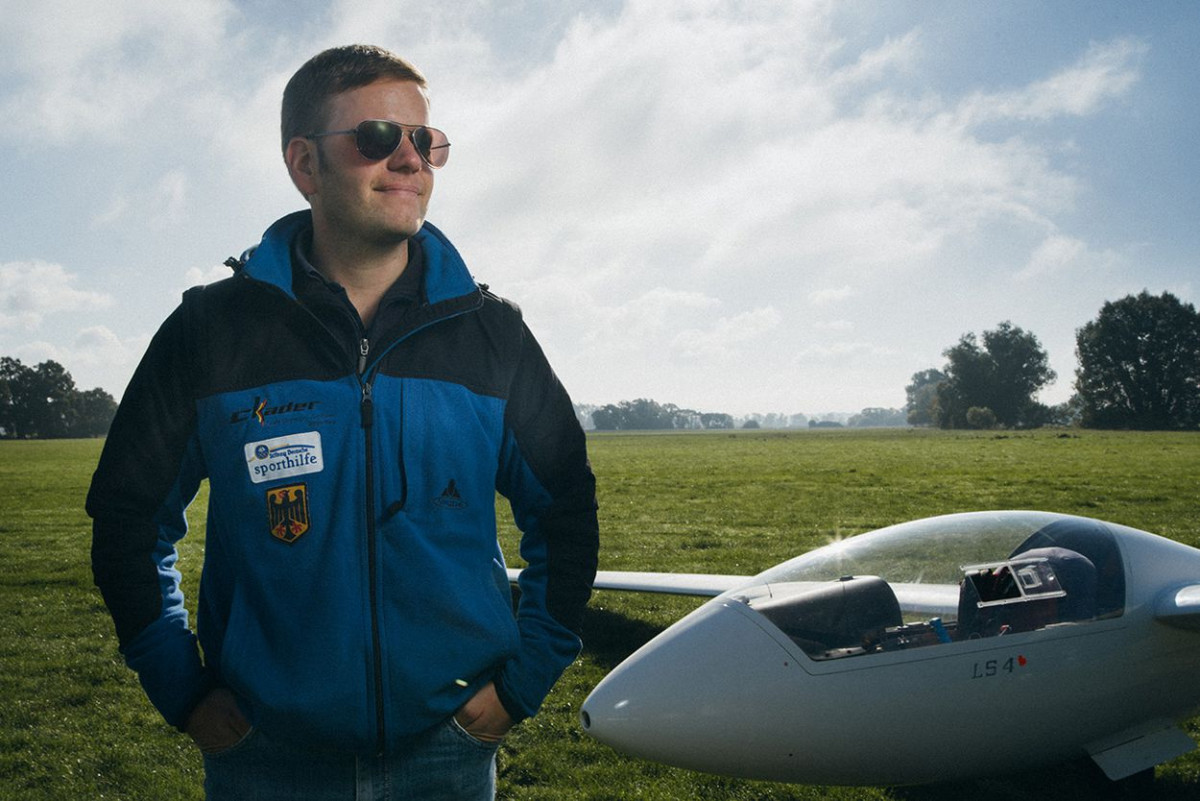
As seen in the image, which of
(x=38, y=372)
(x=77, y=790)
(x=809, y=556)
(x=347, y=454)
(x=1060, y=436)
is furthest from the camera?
(x=38, y=372)

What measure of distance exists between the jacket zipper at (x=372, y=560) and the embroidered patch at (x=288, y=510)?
0.49 ft

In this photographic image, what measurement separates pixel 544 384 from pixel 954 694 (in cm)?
272

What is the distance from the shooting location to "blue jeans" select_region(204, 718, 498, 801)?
6.56 feet

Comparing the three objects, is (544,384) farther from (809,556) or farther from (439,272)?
(809,556)

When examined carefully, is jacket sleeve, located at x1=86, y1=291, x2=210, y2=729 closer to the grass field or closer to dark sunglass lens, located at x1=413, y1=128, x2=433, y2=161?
dark sunglass lens, located at x1=413, y1=128, x2=433, y2=161

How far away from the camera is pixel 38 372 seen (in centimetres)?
11344

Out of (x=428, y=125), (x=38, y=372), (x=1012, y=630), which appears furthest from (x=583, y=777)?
(x=38, y=372)

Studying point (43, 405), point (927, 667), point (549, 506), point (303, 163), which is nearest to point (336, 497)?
point (549, 506)

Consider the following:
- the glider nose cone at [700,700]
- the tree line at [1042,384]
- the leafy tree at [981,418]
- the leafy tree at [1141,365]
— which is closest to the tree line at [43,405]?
the tree line at [1042,384]

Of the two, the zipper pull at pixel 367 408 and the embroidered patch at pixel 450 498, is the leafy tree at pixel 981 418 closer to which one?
the embroidered patch at pixel 450 498

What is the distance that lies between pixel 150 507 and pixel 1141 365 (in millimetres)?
98604

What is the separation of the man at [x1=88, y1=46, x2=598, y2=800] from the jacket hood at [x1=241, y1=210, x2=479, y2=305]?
0.01 m

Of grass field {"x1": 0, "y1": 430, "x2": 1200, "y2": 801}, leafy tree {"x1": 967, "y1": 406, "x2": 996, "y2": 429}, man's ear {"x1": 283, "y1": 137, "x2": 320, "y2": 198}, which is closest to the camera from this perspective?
man's ear {"x1": 283, "y1": 137, "x2": 320, "y2": 198}

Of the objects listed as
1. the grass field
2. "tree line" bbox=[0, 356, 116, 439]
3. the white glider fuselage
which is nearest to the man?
the white glider fuselage
